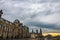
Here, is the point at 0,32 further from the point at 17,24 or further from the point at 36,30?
the point at 36,30

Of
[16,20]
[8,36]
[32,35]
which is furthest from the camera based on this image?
[32,35]

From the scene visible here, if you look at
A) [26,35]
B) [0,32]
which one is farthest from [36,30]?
[0,32]

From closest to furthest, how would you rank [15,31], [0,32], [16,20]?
[0,32]
[15,31]
[16,20]

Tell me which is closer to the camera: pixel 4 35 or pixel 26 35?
pixel 4 35

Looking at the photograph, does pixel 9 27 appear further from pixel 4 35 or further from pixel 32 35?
pixel 32 35

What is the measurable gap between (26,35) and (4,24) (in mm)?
30806

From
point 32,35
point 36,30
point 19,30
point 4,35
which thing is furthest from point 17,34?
point 36,30

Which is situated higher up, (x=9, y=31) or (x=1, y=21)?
(x=1, y=21)

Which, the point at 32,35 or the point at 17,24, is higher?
the point at 17,24

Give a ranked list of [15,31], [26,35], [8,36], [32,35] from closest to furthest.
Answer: [8,36], [15,31], [26,35], [32,35]

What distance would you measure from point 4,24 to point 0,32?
13.4 ft

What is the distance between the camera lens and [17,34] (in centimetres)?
6656

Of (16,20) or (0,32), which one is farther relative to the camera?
(16,20)

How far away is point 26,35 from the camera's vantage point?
3145 inches
